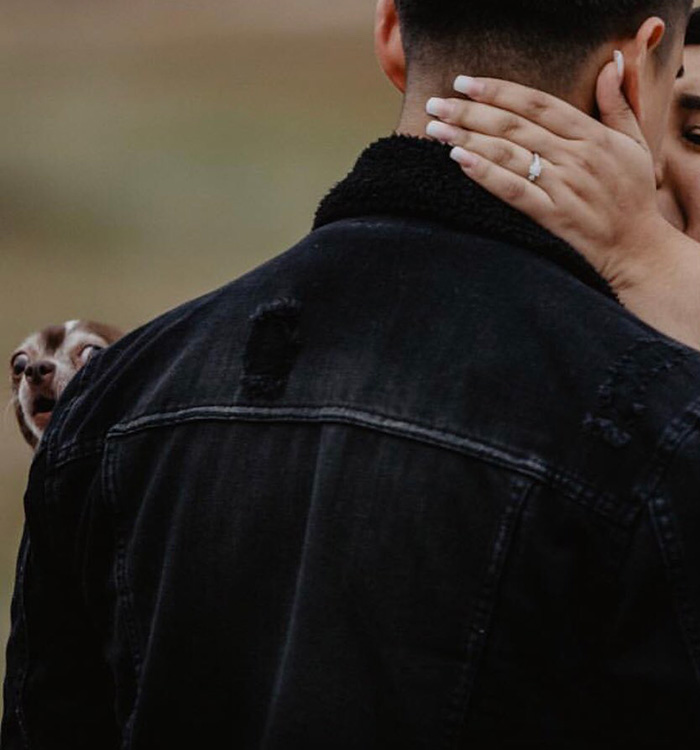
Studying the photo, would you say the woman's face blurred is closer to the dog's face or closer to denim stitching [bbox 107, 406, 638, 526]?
denim stitching [bbox 107, 406, 638, 526]

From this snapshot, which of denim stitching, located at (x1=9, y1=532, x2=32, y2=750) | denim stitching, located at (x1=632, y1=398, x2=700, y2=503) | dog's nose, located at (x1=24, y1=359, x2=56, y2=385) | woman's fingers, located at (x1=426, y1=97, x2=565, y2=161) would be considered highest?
woman's fingers, located at (x1=426, y1=97, x2=565, y2=161)

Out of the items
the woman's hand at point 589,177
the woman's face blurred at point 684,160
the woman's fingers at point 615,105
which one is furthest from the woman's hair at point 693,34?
the woman's fingers at point 615,105

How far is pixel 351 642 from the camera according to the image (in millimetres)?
1848

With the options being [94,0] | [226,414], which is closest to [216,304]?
[226,414]

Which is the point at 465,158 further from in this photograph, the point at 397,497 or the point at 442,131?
the point at 397,497

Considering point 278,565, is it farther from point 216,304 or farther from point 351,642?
point 216,304

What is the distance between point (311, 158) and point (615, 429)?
404 inches

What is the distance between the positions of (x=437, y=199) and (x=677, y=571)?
0.51 meters

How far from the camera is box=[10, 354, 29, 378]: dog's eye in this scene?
4535mm

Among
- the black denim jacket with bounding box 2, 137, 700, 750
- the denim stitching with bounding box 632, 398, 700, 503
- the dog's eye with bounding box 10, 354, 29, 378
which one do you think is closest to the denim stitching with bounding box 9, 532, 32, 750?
the black denim jacket with bounding box 2, 137, 700, 750

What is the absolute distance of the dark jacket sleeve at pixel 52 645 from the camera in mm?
2148

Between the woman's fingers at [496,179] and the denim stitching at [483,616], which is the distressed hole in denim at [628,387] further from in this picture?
the woman's fingers at [496,179]

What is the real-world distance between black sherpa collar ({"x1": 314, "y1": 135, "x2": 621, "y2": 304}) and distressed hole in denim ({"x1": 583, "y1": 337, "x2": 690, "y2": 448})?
161 mm

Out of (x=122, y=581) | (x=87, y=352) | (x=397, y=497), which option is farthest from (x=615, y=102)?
(x=87, y=352)
